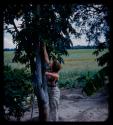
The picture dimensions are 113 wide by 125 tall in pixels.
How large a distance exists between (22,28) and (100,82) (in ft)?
5.35

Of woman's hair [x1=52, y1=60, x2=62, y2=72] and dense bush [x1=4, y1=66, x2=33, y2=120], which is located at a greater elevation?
woman's hair [x1=52, y1=60, x2=62, y2=72]

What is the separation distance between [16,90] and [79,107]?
4832mm

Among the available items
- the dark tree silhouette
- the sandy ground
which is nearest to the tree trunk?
the dark tree silhouette

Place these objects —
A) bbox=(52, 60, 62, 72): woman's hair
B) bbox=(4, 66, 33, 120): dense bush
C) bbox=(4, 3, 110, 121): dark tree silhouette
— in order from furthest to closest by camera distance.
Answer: bbox=(4, 66, 33, 120): dense bush < bbox=(52, 60, 62, 72): woman's hair < bbox=(4, 3, 110, 121): dark tree silhouette

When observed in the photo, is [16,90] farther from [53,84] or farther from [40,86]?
[53,84]

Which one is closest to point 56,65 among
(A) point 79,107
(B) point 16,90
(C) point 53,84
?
(C) point 53,84

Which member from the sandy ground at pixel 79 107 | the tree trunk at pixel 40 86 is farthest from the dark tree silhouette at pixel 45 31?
the sandy ground at pixel 79 107

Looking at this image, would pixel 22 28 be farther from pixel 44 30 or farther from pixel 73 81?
pixel 73 81

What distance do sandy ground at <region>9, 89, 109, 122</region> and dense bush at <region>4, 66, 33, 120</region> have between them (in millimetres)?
1980

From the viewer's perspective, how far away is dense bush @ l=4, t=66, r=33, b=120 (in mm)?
4844

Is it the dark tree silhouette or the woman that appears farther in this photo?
the woman

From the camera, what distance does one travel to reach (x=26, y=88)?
5375 millimetres

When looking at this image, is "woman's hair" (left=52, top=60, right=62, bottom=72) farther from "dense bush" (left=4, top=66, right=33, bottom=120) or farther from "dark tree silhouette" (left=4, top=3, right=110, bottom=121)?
"dense bush" (left=4, top=66, right=33, bottom=120)

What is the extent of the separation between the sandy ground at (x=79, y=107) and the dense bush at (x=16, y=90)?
1980 mm
